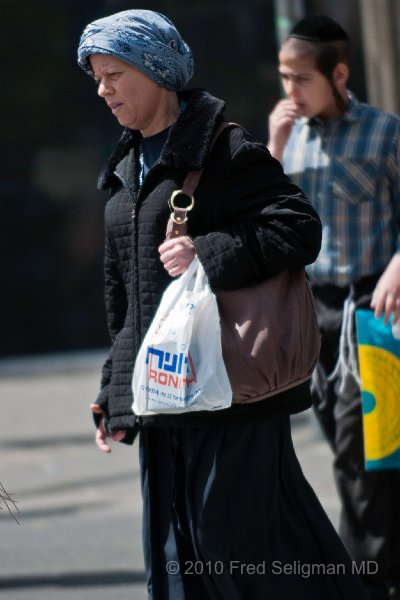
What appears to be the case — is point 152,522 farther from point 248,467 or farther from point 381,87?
point 381,87

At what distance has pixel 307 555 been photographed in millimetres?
3271

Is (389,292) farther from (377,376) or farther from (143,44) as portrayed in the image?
(143,44)

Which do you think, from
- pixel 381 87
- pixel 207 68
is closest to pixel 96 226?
pixel 207 68

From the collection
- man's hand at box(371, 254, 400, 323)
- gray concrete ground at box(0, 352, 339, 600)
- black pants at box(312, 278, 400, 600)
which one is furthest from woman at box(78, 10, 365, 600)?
gray concrete ground at box(0, 352, 339, 600)

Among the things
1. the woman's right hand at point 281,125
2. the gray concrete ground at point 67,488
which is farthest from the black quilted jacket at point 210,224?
the gray concrete ground at point 67,488

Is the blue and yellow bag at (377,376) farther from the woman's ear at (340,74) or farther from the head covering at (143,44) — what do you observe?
the head covering at (143,44)

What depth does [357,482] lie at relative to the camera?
416 centimetres

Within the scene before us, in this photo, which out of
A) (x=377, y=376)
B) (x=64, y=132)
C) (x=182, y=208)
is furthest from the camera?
(x=64, y=132)

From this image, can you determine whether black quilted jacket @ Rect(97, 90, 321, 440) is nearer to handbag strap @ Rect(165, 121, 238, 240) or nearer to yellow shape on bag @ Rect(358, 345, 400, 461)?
handbag strap @ Rect(165, 121, 238, 240)

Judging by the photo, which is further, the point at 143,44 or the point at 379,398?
the point at 379,398

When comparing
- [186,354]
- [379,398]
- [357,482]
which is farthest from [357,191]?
[186,354]

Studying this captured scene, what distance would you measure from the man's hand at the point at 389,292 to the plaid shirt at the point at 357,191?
132 mm

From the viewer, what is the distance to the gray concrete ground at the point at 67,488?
4.84m

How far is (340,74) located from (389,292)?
28.5 inches
